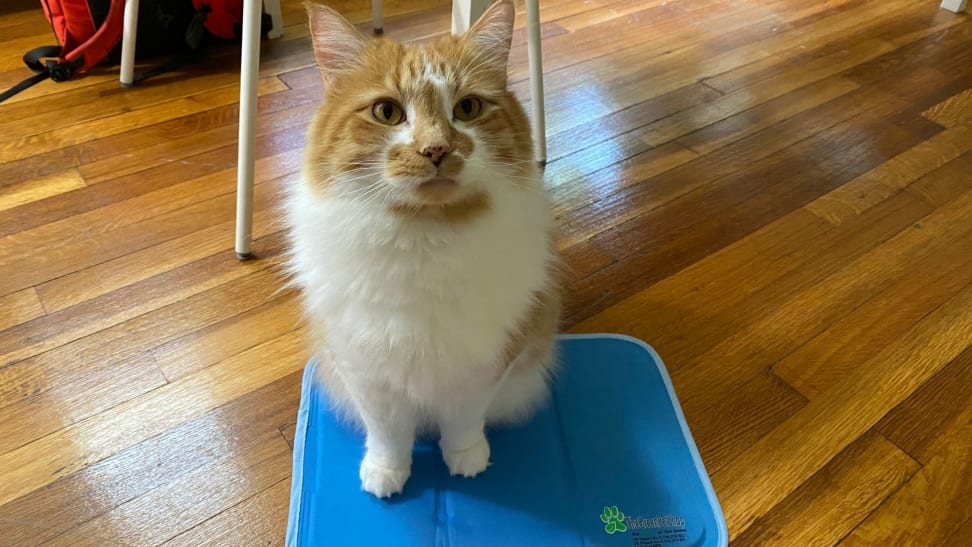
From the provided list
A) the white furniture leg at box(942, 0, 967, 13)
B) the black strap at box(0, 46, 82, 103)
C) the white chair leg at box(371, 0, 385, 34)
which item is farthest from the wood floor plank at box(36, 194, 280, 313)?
the white furniture leg at box(942, 0, 967, 13)

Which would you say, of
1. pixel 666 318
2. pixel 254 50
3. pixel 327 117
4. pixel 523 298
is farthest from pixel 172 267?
pixel 666 318

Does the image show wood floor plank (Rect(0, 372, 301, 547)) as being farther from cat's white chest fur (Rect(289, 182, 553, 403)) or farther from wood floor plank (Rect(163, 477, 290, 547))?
cat's white chest fur (Rect(289, 182, 553, 403))

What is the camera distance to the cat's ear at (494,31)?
87 cm

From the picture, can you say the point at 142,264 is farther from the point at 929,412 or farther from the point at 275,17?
the point at 929,412

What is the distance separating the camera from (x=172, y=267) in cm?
153

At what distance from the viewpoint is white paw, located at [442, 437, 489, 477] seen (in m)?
1.11

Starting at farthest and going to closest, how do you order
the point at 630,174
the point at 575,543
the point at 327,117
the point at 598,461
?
the point at 630,174, the point at 598,461, the point at 575,543, the point at 327,117

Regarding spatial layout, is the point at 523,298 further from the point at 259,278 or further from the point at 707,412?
the point at 259,278

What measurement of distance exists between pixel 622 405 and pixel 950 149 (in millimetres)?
1417

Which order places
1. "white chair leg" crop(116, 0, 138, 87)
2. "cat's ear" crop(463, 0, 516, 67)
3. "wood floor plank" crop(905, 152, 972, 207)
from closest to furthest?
1. "cat's ear" crop(463, 0, 516, 67)
2. "wood floor plank" crop(905, 152, 972, 207)
3. "white chair leg" crop(116, 0, 138, 87)

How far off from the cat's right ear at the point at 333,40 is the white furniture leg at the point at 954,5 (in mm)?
2862

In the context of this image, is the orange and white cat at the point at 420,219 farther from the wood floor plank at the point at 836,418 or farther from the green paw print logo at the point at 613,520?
the wood floor plank at the point at 836,418

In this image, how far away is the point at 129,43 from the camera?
200cm

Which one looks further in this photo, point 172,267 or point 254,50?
point 172,267
